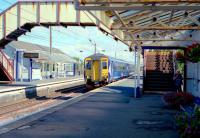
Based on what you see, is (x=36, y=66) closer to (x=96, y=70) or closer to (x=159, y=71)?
(x=96, y=70)

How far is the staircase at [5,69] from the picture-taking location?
2995 centimetres

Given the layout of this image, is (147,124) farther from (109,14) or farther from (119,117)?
(109,14)

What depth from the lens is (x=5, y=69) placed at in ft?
100

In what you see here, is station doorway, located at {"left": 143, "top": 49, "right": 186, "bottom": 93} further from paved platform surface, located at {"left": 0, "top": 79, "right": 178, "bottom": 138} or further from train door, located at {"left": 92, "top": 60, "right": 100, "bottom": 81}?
paved platform surface, located at {"left": 0, "top": 79, "right": 178, "bottom": 138}

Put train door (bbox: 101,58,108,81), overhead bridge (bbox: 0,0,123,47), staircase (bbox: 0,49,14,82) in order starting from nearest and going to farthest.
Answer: overhead bridge (bbox: 0,0,123,47)
staircase (bbox: 0,49,14,82)
train door (bbox: 101,58,108,81)

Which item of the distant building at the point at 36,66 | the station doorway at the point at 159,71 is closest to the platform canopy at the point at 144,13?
the station doorway at the point at 159,71

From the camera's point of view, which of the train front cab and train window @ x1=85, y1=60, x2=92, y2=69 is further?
train window @ x1=85, y1=60, x2=92, y2=69

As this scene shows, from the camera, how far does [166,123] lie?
1102cm

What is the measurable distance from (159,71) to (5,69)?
38.2 feet

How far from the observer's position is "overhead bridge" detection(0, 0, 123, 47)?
24734 millimetres

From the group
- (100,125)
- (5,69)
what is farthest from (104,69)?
(100,125)

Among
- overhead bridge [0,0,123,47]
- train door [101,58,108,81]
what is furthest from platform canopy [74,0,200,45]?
train door [101,58,108,81]

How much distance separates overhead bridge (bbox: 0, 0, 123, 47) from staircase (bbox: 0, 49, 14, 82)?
214 centimetres

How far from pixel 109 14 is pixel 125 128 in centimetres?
398
